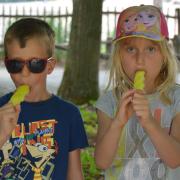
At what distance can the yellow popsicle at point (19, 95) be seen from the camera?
2359 millimetres

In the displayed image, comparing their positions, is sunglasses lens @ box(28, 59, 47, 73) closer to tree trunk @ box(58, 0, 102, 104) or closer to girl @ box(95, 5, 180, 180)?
girl @ box(95, 5, 180, 180)

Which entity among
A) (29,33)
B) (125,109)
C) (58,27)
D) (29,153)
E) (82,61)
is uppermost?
(29,33)

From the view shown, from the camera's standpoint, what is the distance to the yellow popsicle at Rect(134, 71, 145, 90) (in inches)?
94.3

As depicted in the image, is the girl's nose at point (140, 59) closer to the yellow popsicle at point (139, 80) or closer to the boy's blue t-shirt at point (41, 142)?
the yellow popsicle at point (139, 80)

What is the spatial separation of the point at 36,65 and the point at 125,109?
0.50m

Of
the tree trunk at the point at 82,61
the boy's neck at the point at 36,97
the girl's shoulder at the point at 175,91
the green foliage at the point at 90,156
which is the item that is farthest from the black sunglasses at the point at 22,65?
the tree trunk at the point at 82,61

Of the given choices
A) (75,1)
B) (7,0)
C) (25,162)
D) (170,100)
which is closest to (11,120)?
(25,162)

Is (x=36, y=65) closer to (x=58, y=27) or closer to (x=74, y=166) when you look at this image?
(x=74, y=166)

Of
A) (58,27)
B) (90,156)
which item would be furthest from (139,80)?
(58,27)

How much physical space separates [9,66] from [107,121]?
590 mm

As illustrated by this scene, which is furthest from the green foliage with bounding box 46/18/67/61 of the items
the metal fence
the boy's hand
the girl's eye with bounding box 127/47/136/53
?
the boy's hand

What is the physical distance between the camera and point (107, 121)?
2654mm

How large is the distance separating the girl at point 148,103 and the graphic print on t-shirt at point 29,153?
0.26 metres

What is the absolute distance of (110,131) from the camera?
2.48 m
